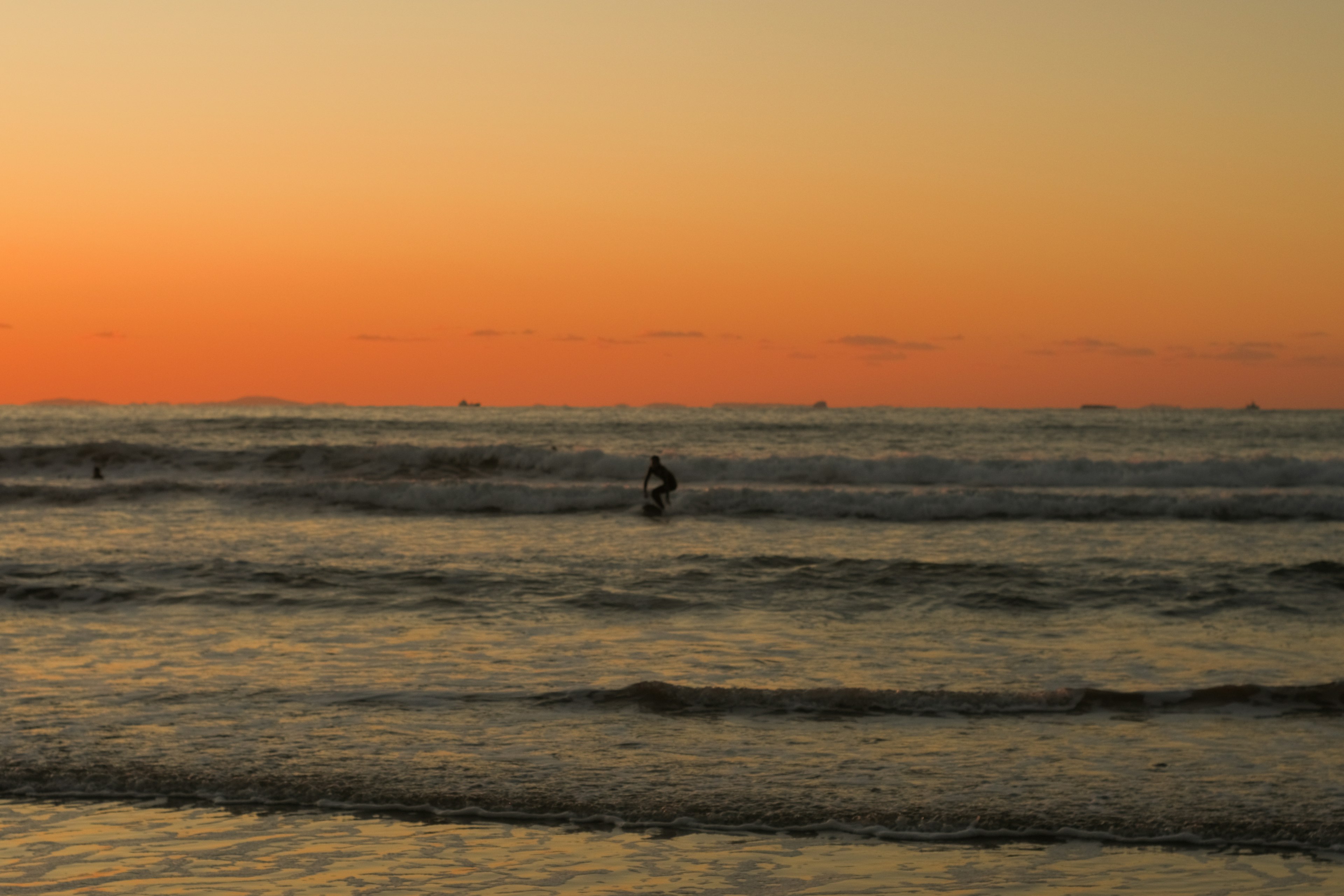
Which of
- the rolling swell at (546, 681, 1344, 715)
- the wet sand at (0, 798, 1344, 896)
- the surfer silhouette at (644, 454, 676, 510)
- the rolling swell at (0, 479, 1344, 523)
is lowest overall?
the wet sand at (0, 798, 1344, 896)

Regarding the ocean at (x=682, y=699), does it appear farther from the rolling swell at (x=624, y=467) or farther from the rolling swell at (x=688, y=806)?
the rolling swell at (x=624, y=467)

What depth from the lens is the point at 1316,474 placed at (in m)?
39.1

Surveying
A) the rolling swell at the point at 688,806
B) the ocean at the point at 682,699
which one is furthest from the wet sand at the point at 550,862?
the rolling swell at the point at 688,806

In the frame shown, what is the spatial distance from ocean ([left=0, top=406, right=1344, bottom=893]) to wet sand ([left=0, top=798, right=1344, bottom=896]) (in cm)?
3

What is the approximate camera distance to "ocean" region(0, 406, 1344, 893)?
6742 millimetres

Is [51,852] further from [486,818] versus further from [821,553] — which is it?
[821,553]

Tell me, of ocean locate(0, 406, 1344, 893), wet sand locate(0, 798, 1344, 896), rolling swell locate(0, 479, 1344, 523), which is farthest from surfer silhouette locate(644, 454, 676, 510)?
wet sand locate(0, 798, 1344, 896)

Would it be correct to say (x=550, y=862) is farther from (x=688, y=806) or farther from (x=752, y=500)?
(x=752, y=500)

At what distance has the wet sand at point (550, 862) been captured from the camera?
241 inches

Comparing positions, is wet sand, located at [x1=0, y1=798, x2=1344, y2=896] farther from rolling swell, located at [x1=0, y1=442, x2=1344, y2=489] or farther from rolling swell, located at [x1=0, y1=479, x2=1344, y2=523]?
rolling swell, located at [x1=0, y1=442, x2=1344, y2=489]

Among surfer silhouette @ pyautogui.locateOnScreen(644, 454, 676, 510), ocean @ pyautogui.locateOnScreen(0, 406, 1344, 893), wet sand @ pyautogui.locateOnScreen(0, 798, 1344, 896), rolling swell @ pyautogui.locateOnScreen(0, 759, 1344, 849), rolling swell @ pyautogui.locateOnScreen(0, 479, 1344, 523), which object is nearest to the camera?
wet sand @ pyautogui.locateOnScreen(0, 798, 1344, 896)

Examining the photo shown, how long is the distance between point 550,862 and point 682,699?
3.50 meters

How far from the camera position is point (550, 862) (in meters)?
6.53

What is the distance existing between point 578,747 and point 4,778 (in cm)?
382
